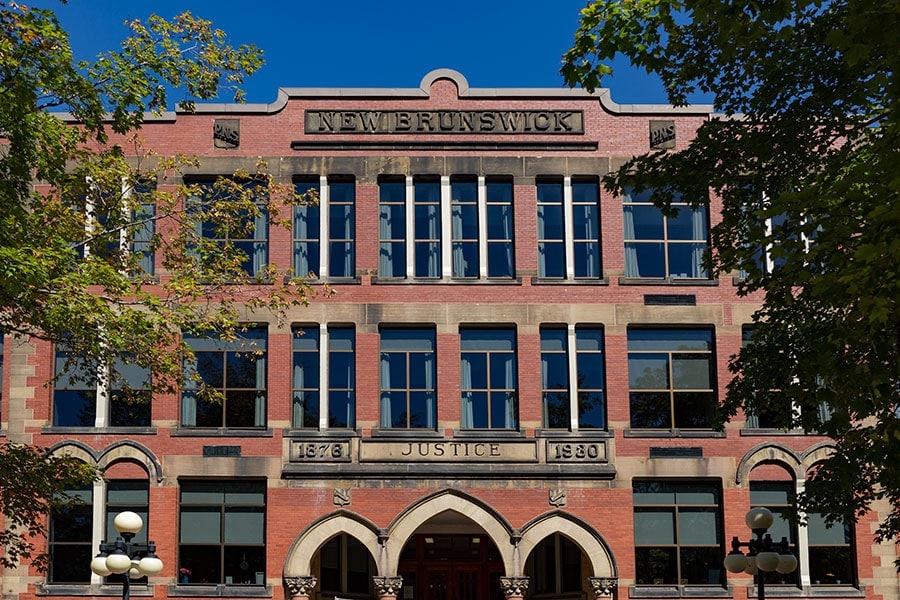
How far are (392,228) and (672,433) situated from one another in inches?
318

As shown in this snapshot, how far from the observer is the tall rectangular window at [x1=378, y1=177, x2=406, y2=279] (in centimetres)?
2830

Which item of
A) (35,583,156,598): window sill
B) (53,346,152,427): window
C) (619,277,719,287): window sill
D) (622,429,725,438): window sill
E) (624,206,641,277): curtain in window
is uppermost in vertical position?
(624,206,641,277): curtain in window

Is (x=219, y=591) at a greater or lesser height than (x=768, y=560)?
lesser

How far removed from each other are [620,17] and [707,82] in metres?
2.62

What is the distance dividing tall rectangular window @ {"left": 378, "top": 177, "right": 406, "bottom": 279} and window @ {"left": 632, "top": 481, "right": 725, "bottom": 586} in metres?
7.51

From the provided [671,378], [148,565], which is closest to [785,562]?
[671,378]

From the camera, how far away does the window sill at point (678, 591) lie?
26688 mm

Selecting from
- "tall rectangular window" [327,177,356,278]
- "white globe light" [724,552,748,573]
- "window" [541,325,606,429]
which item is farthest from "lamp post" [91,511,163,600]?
"window" [541,325,606,429]

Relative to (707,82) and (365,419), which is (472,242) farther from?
(707,82)

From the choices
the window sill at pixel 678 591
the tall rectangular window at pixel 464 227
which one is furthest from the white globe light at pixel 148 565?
the window sill at pixel 678 591

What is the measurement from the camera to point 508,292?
2789 centimetres

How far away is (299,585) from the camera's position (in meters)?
26.4

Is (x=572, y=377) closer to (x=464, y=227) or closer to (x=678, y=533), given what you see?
(x=678, y=533)

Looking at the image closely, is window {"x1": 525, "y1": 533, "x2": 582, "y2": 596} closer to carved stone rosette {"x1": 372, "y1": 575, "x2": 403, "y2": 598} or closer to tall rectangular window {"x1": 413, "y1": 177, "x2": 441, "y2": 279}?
carved stone rosette {"x1": 372, "y1": 575, "x2": 403, "y2": 598}
